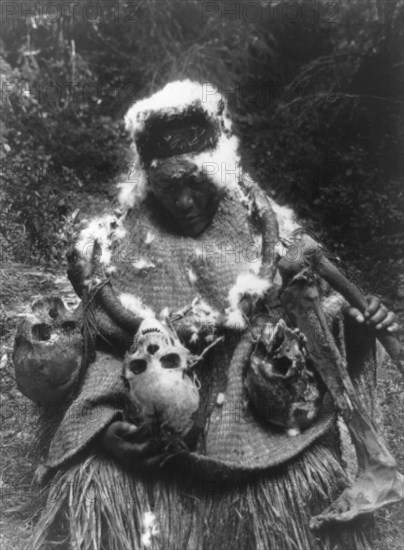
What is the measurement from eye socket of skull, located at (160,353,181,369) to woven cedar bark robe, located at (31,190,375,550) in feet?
0.56

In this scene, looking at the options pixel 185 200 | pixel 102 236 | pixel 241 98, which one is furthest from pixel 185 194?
pixel 241 98

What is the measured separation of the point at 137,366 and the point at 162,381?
120 mm

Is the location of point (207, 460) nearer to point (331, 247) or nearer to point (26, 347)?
point (26, 347)

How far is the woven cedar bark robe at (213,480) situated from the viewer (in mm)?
1960

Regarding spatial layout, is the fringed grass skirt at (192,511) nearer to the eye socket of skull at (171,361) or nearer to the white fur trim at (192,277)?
the eye socket of skull at (171,361)

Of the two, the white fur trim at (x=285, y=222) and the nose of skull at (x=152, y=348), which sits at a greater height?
the white fur trim at (x=285, y=222)

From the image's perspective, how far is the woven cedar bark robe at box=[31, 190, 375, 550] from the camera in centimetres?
196

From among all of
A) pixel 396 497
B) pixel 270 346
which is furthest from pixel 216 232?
pixel 396 497

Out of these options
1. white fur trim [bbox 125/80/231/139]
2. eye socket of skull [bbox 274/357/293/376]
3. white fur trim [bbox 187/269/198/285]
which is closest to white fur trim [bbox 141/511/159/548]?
eye socket of skull [bbox 274/357/293/376]

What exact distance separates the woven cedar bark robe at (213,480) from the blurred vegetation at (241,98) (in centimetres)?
225

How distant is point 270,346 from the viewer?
2072 mm

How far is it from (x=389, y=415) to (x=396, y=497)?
98 cm

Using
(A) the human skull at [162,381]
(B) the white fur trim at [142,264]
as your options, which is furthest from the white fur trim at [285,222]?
(A) the human skull at [162,381]

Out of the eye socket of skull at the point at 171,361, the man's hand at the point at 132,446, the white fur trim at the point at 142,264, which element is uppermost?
the white fur trim at the point at 142,264
